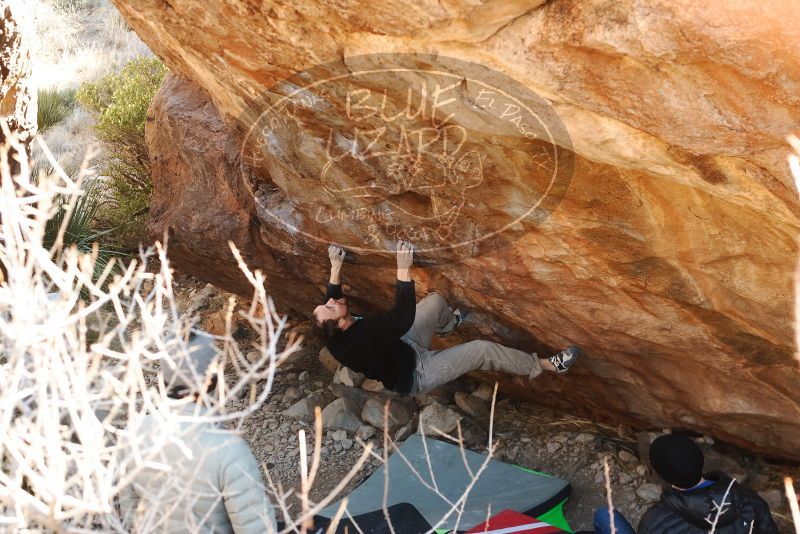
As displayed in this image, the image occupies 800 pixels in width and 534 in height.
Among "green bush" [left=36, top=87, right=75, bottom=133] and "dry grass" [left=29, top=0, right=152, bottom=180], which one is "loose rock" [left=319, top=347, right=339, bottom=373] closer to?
"dry grass" [left=29, top=0, right=152, bottom=180]

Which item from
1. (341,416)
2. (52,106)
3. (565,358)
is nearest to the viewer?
(565,358)

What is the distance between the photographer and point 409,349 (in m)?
4.78

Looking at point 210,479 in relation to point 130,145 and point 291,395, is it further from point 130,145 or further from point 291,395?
point 130,145

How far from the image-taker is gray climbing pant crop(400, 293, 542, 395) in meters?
4.75

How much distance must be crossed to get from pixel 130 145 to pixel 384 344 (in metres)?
4.70

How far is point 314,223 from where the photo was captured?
15.6 ft

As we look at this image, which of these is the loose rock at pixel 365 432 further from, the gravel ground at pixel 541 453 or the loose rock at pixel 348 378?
the loose rock at pixel 348 378

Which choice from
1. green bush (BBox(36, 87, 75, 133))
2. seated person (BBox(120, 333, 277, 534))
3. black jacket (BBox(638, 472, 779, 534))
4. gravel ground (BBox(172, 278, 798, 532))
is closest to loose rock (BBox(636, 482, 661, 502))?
gravel ground (BBox(172, 278, 798, 532))

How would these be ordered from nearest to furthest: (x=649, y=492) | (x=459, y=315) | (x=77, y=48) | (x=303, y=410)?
(x=649, y=492), (x=459, y=315), (x=303, y=410), (x=77, y=48)

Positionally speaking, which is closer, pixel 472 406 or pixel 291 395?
pixel 472 406

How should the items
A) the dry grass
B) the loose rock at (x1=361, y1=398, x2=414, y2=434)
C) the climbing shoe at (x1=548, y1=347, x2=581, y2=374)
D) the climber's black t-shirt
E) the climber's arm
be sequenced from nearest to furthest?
the climber's black t-shirt < the climbing shoe at (x1=548, y1=347, x2=581, y2=374) < the climber's arm < the loose rock at (x1=361, y1=398, x2=414, y2=434) < the dry grass

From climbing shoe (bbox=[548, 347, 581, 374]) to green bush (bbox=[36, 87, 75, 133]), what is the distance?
788 cm

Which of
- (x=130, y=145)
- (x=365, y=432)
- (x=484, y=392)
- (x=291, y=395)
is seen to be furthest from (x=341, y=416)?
(x=130, y=145)

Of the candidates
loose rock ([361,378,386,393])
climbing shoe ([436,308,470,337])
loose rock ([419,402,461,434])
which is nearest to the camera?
climbing shoe ([436,308,470,337])
